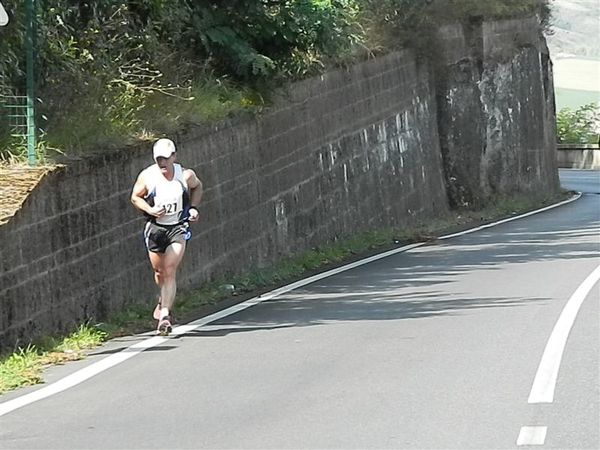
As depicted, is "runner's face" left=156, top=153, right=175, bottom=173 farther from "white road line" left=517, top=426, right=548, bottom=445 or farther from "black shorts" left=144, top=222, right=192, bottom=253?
"white road line" left=517, top=426, right=548, bottom=445

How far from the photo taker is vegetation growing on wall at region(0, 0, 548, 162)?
13.8 meters

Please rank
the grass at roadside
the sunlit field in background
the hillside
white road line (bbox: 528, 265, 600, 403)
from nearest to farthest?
1. white road line (bbox: 528, 265, 600, 403)
2. the grass at roadside
3. the sunlit field in background
4. the hillside

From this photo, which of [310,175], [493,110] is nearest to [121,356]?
[310,175]

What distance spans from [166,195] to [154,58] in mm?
5814

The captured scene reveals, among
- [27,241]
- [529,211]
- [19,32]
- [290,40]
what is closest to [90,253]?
[27,241]

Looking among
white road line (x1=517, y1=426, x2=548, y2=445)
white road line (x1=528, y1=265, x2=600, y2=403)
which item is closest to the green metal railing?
white road line (x1=528, y1=265, x2=600, y2=403)

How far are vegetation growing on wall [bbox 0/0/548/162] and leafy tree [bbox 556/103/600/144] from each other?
56.2 meters

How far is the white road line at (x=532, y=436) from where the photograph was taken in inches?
288

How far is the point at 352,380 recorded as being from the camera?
9328mm

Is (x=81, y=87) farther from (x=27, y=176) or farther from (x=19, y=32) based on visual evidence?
(x=27, y=176)

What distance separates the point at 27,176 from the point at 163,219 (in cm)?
124

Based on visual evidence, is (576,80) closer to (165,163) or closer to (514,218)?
(514,218)

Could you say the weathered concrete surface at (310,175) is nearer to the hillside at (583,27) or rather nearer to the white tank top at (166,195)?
the white tank top at (166,195)

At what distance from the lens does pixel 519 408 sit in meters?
8.25
